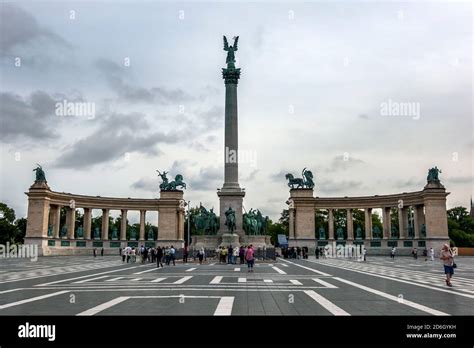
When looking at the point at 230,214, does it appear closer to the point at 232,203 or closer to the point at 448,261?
the point at 232,203

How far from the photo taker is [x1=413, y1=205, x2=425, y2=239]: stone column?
8638 cm

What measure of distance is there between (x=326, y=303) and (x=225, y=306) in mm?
3624

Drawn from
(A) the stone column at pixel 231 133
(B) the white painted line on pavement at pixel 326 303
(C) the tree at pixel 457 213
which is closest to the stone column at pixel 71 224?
(A) the stone column at pixel 231 133

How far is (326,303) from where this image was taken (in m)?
15.6

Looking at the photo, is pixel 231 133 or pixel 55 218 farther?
pixel 55 218

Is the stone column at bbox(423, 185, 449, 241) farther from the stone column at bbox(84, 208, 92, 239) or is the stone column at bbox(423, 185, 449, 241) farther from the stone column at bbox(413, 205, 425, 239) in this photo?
the stone column at bbox(84, 208, 92, 239)

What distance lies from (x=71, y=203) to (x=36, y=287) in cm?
7142

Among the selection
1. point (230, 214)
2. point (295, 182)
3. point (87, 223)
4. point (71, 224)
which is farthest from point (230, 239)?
point (87, 223)

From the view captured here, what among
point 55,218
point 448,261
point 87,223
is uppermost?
point 55,218

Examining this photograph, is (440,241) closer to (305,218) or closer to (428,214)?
(428,214)
